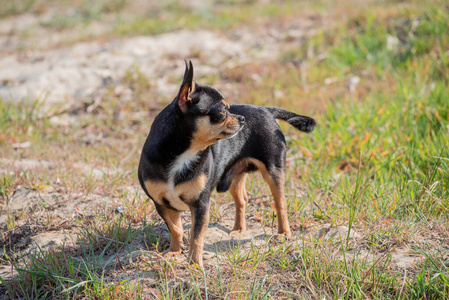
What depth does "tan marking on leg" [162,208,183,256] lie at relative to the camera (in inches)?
132

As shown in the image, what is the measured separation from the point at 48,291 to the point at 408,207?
2.84 meters

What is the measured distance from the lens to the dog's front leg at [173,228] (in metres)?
3.32

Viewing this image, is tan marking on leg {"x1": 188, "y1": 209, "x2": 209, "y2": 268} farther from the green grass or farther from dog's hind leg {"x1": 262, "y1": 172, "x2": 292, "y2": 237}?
dog's hind leg {"x1": 262, "y1": 172, "x2": 292, "y2": 237}

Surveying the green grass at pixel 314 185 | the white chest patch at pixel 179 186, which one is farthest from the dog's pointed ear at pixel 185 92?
the green grass at pixel 314 185

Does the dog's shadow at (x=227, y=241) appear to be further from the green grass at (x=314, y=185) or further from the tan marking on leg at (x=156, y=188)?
the tan marking on leg at (x=156, y=188)

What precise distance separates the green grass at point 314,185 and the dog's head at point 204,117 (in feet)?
2.79

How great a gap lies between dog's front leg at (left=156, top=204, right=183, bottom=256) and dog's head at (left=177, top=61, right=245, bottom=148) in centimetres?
58

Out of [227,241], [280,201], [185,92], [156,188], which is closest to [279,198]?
[280,201]

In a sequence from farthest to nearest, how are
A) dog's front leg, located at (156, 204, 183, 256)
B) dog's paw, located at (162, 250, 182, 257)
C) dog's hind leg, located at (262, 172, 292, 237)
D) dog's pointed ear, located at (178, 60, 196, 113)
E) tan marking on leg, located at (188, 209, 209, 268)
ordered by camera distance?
dog's hind leg, located at (262, 172, 292, 237), dog's paw, located at (162, 250, 182, 257), dog's front leg, located at (156, 204, 183, 256), tan marking on leg, located at (188, 209, 209, 268), dog's pointed ear, located at (178, 60, 196, 113)

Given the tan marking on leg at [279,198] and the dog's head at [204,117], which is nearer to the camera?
the dog's head at [204,117]

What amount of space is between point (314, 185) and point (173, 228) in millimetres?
1857

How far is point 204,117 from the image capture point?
3070 millimetres

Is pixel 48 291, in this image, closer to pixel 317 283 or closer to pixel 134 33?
pixel 317 283

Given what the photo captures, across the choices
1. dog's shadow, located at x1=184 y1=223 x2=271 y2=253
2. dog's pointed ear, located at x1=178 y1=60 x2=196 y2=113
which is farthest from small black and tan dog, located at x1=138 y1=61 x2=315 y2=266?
dog's shadow, located at x1=184 y1=223 x2=271 y2=253
